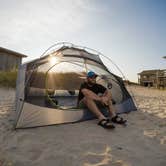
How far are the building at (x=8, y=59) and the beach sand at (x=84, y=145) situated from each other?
11.2 meters

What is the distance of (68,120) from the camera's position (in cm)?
294

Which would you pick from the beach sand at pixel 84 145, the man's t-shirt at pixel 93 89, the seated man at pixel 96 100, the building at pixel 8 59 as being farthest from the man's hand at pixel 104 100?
the building at pixel 8 59

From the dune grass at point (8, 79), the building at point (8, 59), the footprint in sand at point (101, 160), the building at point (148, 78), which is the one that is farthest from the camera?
the building at point (148, 78)

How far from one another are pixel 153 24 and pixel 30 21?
12.9 feet

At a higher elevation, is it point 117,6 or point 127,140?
point 117,6

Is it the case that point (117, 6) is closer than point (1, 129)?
No

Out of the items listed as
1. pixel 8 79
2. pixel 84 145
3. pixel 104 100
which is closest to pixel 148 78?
pixel 8 79

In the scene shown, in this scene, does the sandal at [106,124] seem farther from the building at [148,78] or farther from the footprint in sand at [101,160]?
the building at [148,78]

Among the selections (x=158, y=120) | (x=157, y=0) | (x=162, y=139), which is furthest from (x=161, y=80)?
(x=162, y=139)

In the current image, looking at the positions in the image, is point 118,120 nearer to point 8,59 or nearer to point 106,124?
point 106,124

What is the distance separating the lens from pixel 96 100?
3.19 meters

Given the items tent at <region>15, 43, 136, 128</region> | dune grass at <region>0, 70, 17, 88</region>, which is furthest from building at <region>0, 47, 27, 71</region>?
tent at <region>15, 43, 136, 128</region>

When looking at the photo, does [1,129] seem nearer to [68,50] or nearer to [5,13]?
[68,50]

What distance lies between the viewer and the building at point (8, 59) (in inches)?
508
